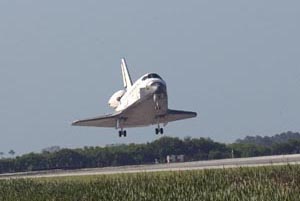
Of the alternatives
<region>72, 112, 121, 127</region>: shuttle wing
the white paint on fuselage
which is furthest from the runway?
<region>72, 112, 121, 127</region>: shuttle wing

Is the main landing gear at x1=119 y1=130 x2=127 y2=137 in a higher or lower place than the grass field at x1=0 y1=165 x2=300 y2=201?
higher

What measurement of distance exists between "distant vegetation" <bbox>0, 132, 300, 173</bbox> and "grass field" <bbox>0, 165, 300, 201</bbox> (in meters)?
46.8

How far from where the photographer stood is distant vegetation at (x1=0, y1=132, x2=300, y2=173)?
81.4m

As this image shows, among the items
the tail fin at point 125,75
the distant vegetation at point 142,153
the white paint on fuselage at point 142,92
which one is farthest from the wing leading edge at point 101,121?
the tail fin at point 125,75

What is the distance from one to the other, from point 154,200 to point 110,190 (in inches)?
190

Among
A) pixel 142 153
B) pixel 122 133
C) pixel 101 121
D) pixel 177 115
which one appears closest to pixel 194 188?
pixel 177 115

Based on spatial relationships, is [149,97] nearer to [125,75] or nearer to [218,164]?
[218,164]

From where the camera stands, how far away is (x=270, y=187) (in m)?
25.0

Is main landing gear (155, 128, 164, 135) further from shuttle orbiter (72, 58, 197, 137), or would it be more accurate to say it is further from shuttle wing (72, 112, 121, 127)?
shuttle wing (72, 112, 121, 127)

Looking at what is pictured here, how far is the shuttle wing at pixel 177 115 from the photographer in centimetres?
6890

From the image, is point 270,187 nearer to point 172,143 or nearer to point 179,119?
point 179,119

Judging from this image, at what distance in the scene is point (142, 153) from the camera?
9019 centimetres

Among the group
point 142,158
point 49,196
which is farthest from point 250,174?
point 142,158

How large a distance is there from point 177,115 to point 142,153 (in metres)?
20.4
